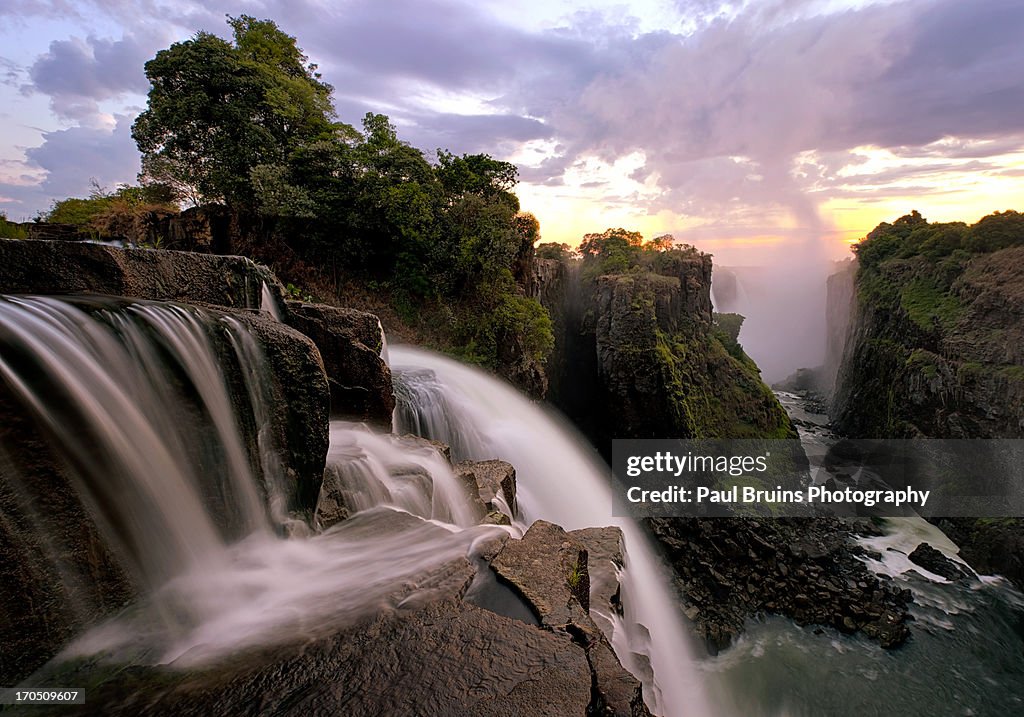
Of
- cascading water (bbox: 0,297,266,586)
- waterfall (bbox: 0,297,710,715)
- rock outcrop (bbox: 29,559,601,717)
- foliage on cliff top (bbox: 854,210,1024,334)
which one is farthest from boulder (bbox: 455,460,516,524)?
foliage on cliff top (bbox: 854,210,1024,334)

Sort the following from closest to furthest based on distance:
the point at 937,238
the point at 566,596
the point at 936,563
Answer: the point at 566,596, the point at 936,563, the point at 937,238

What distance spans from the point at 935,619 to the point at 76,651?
66.9 ft

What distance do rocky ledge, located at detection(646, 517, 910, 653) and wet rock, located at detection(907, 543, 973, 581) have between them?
74.5 inches

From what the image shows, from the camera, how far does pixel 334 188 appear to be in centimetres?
1558

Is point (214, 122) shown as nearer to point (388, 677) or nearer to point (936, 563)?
point (388, 677)

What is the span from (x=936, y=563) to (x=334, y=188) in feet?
85.6

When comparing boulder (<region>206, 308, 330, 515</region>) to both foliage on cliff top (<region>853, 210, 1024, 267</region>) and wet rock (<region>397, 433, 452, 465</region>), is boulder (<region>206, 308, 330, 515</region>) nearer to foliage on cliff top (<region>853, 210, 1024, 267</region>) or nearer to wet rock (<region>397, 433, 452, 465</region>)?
wet rock (<region>397, 433, 452, 465</region>)

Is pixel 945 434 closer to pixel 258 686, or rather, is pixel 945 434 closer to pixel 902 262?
pixel 902 262

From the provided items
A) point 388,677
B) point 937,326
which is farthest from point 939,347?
point 388,677

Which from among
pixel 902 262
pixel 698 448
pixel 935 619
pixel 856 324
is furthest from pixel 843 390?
pixel 935 619

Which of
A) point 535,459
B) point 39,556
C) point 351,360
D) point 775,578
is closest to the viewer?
point 39,556

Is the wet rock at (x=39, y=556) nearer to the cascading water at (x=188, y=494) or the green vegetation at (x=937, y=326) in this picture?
the cascading water at (x=188, y=494)

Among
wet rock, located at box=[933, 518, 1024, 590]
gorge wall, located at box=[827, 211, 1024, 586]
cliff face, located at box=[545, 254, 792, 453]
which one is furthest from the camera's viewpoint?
cliff face, located at box=[545, 254, 792, 453]

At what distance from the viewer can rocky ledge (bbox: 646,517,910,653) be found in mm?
13328
